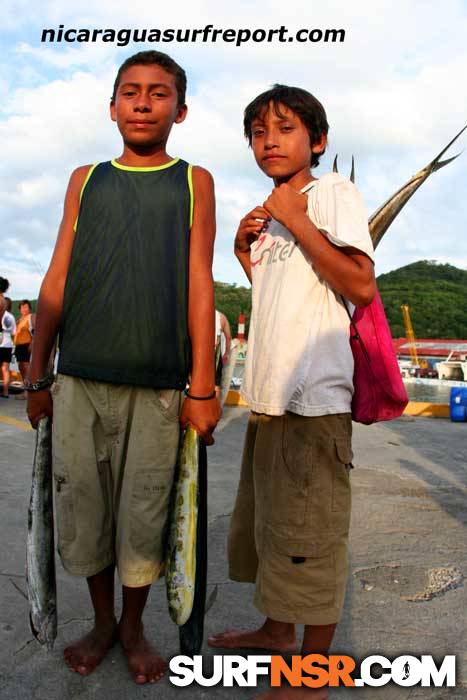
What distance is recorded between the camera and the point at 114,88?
194 centimetres

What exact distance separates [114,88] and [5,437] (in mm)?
→ 4320

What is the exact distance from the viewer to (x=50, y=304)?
1.90 m

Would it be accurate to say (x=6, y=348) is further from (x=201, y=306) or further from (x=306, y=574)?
(x=306, y=574)

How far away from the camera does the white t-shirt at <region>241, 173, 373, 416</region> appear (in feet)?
5.57

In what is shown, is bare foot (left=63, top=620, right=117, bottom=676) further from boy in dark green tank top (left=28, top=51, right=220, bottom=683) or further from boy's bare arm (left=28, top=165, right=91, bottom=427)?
boy's bare arm (left=28, top=165, right=91, bottom=427)

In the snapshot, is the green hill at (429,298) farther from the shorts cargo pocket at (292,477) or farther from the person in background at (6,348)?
the shorts cargo pocket at (292,477)

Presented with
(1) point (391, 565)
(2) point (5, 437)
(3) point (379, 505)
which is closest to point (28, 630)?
(1) point (391, 565)

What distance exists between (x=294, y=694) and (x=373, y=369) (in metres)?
1.02

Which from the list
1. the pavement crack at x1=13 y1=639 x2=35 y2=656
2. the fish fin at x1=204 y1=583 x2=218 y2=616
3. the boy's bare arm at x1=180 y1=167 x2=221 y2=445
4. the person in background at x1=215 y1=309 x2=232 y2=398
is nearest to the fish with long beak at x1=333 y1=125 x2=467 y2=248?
the boy's bare arm at x1=180 y1=167 x2=221 y2=445

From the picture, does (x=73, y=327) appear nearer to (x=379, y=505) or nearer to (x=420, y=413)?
(x=379, y=505)

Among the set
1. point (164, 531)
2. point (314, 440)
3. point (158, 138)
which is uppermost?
point (158, 138)

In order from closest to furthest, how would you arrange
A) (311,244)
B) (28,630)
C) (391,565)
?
(311,244), (28,630), (391,565)

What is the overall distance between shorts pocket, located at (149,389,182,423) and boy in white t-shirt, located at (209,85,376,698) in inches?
10.0

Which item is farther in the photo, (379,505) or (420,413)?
(420,413)
